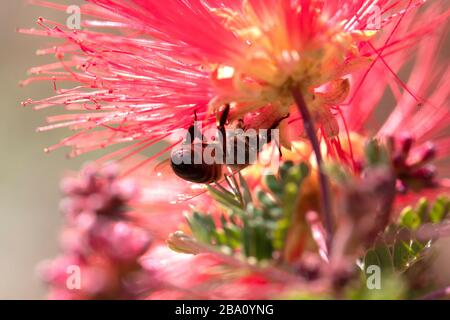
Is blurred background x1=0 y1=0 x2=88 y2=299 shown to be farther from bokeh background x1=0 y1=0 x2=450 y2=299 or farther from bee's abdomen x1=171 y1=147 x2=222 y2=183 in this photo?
bee's abdomen x1=171 y1=147 x2=222 y2=183

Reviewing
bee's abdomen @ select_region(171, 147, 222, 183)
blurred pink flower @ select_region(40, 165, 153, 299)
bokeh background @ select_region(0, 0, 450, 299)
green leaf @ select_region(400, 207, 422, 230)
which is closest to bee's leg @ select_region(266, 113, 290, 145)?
bee's abdomen @ select_region(171, 147, 222, 183)

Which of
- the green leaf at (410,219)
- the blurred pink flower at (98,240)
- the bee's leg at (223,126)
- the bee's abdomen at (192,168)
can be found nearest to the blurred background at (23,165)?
the blurred pink flower at (98,240)

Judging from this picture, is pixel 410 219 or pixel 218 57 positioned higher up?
pixel 218 57

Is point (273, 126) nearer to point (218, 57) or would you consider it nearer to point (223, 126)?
point (223, 126)

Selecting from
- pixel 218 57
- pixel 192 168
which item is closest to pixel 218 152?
pixel 192 168

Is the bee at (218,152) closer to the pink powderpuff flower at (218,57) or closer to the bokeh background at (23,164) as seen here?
the pink powderpuff flower at (218,57)

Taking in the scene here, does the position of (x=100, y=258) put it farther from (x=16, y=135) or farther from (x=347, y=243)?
(x=16, y=135)
